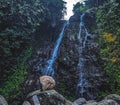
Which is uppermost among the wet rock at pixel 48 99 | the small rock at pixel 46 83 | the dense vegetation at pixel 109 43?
the dense vegetation at pixel 109 43

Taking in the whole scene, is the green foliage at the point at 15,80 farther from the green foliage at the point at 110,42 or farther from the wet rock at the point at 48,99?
the green foliage at the point at 110,42

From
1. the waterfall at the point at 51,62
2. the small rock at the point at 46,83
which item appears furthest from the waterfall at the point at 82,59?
the small rock at the point at 46,83

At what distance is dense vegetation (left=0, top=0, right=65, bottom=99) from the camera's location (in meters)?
13.8

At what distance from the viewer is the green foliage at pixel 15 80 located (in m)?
13.2

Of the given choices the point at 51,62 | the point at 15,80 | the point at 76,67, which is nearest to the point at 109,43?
the point at 76,67

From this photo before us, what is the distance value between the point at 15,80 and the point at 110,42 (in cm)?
666

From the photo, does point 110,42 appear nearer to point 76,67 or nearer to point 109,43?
point 109,43

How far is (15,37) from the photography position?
14.5 meters

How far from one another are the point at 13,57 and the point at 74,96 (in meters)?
4.71

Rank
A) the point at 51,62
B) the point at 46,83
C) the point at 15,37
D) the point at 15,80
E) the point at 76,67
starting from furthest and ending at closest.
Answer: the point at 51,62
the point at 76,67
the point at 15,37
the point at 15,80
the point at 46,83

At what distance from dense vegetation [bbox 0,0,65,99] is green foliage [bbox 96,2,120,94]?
4689 mm

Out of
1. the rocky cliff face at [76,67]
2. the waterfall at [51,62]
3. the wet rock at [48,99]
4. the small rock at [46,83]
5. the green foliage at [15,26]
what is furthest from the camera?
the waterfall at [51,62]

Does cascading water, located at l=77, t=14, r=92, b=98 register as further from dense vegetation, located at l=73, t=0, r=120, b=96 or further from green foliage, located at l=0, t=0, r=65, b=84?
green foliage, located at l=0, t=0, r=65, b=84

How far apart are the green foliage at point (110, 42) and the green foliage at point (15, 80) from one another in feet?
17.0
